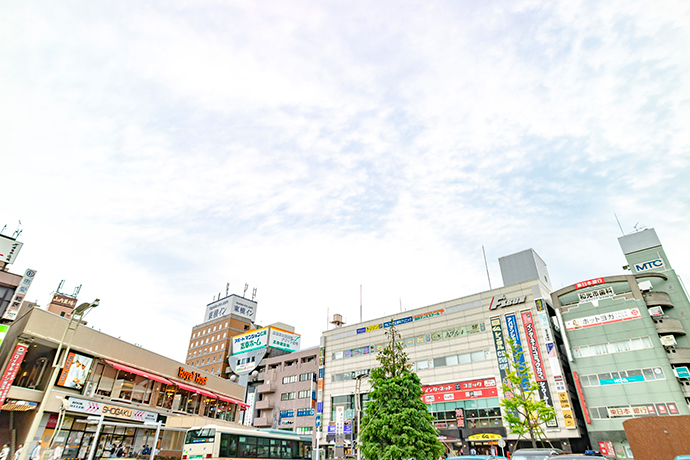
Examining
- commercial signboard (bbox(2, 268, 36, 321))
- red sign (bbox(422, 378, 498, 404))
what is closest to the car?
red sign (bbox(422, 378, 498, 404))

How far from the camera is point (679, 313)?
44000mm

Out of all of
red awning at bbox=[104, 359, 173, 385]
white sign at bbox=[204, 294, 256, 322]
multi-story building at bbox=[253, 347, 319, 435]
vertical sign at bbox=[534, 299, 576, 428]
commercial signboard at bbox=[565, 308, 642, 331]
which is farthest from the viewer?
white sign at bbox=[204, 294, 256, 322]

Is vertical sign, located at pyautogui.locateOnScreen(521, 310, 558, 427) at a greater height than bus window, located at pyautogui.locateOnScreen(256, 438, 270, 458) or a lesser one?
greater

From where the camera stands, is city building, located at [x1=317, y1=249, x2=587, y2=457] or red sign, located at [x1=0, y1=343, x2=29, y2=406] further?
city building, located at [x1=317, y1=249, x2=587, y2=457]

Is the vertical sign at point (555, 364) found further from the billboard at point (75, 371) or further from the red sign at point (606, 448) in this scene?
the billboard at point (75, 371)

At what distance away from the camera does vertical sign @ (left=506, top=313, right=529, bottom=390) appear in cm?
4526

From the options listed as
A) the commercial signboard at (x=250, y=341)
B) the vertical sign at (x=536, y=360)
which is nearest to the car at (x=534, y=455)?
the vertical sign at (x=536, y=360)

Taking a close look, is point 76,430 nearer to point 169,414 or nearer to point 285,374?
point 169,414

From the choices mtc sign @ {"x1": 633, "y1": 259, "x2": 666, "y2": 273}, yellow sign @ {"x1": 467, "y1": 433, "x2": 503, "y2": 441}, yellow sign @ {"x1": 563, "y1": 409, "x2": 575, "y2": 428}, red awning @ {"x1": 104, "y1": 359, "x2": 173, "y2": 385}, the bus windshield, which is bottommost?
the bus windshield

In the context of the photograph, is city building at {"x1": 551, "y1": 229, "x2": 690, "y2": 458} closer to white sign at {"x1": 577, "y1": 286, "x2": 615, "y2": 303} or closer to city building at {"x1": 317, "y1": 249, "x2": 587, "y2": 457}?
white sign at {"x1": 577, "y1": 286, "x2": 615, "y2": 303}

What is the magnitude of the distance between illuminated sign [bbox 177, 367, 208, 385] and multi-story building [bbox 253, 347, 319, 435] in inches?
1106

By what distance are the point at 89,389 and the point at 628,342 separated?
56218 mm

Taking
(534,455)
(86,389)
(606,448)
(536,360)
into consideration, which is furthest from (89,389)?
(606,448)

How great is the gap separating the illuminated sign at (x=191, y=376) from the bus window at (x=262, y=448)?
1774 cm
